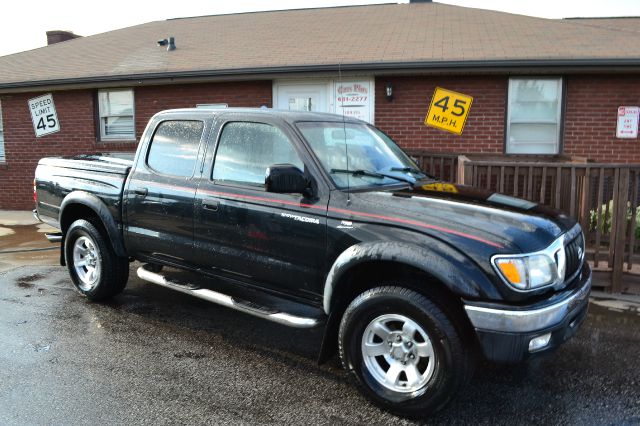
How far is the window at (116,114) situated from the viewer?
1182 centimetres

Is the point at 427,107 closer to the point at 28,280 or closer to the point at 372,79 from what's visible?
the point at 372,79

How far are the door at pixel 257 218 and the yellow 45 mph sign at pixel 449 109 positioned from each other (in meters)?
6.42

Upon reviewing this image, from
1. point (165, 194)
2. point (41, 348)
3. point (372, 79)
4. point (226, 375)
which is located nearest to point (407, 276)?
point (226, 375)

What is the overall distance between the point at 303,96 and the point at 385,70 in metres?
1.78

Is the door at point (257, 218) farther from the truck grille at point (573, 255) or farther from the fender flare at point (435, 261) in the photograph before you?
the truck grille at point (573, 255)

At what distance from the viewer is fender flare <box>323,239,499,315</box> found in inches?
118

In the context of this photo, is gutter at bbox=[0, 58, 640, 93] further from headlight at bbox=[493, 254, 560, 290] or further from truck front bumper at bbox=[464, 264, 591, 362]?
truck front bumper at bbox=[464, 264, 591, 362]

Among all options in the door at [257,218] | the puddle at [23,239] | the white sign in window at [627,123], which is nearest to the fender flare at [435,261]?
the door at [257,218]

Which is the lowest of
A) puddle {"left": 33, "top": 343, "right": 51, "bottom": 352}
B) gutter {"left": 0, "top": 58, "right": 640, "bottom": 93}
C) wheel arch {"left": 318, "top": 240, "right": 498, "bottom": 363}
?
puddle {"left": 33, "top": 343, "right": 51, "bottom": 352}

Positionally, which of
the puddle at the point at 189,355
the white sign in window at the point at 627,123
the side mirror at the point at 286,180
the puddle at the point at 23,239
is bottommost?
the puddle at the point at 23,239

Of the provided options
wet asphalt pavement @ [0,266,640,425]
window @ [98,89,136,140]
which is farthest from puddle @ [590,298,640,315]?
window @ [98,89,136,140]

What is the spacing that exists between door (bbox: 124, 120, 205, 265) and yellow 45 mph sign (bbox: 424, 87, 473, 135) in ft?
20.6

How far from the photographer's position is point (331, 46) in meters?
11.0

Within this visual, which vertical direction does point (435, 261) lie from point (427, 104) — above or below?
below
